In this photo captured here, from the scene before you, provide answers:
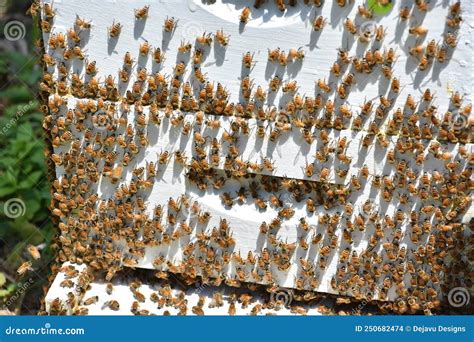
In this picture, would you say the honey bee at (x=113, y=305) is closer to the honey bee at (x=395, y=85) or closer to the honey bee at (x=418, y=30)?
the honey bee at (x=395, y=85)

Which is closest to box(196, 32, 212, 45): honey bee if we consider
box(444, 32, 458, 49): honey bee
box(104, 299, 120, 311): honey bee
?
box(444, 32, 458, 49): honey bee

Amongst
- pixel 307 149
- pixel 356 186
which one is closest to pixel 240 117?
pixel 307 149

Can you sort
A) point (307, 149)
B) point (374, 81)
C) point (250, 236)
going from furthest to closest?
point (250, 236) < point (307, 149) < point (374, 81)

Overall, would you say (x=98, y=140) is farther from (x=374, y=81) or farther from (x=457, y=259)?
(x=457, y=259)

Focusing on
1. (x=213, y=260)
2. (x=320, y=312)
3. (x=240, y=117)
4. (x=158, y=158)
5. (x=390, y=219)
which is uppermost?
(x=240, y=117)

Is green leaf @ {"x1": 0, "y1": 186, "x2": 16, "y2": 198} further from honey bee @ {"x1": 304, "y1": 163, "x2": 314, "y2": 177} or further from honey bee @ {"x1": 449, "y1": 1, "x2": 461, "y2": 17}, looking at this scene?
honey bee @ {"x1": 449, "y1": 1, "x2": 461, "y2": 17}

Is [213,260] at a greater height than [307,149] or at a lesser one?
lesser
